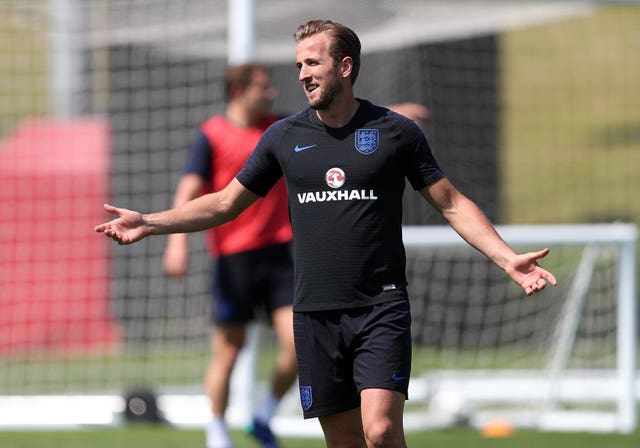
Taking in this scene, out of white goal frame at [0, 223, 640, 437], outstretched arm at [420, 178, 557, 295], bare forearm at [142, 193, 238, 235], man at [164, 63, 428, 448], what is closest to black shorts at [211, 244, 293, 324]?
man at [164, 63, 428, 448]

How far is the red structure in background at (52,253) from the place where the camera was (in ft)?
39.6

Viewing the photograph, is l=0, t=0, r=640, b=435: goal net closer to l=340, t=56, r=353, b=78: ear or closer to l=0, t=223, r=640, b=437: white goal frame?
l=0, t=223, r=640, b=437: white goal frame

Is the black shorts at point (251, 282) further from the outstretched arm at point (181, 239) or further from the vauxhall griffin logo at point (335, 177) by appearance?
the vauxhall griffin logo at point (335, 177)

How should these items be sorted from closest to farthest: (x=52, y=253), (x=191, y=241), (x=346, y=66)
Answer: (x=346, y=66), (x=52, y=253), (x=191, y=241)

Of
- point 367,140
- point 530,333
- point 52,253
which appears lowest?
point 530,333

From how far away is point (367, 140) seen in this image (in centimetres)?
504

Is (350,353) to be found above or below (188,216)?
below

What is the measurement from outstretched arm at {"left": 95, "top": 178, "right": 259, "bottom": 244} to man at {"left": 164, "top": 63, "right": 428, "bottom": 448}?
230cm

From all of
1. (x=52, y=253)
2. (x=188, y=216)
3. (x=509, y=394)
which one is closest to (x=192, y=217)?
(x=188, y=216)

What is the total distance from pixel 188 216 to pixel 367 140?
2.65 ft

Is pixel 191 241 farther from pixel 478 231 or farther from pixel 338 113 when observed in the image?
pixel 478 231

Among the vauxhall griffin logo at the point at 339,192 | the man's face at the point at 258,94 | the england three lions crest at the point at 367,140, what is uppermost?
the man's face at the point at 258,94

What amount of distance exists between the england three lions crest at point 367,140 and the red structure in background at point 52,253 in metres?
7.47

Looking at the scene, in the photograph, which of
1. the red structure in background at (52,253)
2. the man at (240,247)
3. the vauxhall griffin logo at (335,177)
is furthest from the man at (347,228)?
the red structure in background at (52,253)
